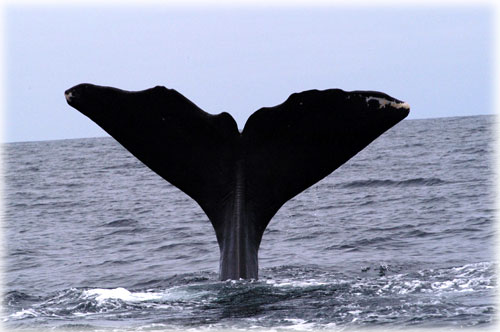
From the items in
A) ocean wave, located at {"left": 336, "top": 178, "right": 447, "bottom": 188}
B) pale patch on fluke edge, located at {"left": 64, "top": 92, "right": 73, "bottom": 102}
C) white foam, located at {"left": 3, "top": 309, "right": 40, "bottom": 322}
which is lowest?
white foam, located at {"left": 3, "top": 309, "right": 40, "bottom": 322}

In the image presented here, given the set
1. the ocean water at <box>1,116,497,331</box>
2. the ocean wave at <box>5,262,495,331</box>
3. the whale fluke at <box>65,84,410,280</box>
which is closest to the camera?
the ocean wave at <box>5,262,495,331</box>

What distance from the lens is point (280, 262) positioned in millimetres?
11070

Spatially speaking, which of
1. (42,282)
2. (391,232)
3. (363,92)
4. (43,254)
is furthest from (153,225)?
(363,92)

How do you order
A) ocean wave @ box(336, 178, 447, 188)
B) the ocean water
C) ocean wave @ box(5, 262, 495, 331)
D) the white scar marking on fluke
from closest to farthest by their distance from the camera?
1. ocean wave @ box(5, 262, 495, 331)
2. the ocean water
3. the white scar marking on fluke
4. ocean wave @ box(336, 178, 447, 188)

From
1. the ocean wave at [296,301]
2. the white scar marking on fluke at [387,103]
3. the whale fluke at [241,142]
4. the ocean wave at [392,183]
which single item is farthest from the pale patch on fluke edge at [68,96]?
the ocean wave at [392,183]

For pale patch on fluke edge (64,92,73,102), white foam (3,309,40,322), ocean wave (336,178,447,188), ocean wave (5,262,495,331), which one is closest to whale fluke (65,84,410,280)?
pale patch on fluke edge (64,92,73,102)

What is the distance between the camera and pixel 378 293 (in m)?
8.10

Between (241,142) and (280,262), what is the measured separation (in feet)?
10.8

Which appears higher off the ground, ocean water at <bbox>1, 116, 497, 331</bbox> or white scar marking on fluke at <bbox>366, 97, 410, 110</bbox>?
white scar marking on fluke at <bbox>366, 97, 410, 110</bbox>

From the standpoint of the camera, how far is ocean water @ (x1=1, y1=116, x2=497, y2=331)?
7398 millimetres

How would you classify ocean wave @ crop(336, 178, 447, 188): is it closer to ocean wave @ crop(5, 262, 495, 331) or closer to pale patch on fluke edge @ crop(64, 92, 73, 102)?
ocean wave @ crop(5, 262, 495, 331)

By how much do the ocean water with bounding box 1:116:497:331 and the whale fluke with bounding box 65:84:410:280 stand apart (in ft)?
2.26

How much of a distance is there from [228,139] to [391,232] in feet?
20.0

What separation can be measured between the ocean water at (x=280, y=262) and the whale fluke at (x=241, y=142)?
69 centimetres
